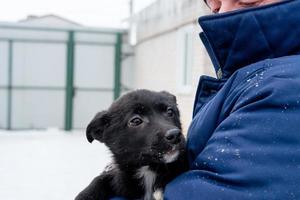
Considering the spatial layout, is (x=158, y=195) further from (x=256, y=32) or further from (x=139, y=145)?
(x=256, y=32)

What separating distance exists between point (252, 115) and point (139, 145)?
0.97 m

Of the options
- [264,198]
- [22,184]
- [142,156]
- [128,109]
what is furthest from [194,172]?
[22,184]

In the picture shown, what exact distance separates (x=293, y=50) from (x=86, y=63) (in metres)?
16.3

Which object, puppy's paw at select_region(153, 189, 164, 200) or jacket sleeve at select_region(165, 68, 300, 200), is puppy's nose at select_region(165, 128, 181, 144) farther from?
jacket sleeve at select_region(165, 68, 300, 200)

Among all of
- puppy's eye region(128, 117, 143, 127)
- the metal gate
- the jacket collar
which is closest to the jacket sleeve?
the jacket collar

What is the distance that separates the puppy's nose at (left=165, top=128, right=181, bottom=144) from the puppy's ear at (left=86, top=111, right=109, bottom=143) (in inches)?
17.8

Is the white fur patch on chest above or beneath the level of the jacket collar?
beneath

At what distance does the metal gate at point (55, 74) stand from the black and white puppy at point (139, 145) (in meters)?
15.0

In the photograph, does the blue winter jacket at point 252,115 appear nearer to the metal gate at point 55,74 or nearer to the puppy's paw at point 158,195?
the puppy's paw at point 158,195

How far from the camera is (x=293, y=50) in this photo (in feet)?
4.76

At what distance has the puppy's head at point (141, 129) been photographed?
2.09m

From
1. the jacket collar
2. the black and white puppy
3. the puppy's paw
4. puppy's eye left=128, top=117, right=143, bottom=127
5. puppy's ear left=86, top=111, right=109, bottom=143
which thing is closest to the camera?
the jacket collar

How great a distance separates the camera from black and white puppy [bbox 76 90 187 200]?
81.0 inches

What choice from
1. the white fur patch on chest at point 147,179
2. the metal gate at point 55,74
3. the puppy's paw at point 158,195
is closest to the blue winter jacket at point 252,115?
the puppy's paw at point 158,195
